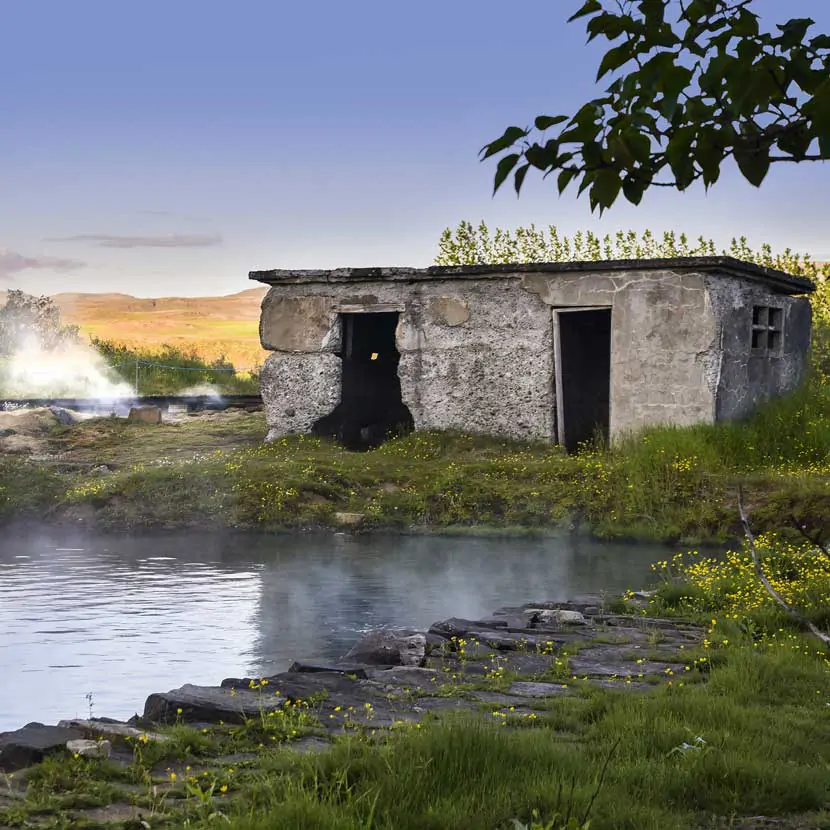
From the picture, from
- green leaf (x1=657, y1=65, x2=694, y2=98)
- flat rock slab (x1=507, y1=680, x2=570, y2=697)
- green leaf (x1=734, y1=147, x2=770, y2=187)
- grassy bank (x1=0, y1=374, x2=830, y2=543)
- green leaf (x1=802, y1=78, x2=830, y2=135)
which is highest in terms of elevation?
green leaf (x1=657, y1=65, x2=694, y2=98)

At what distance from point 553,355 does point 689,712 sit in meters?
12.3

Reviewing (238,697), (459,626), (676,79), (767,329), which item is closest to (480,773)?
(238,697)

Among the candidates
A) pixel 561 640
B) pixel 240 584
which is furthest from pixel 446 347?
pixel 561 640

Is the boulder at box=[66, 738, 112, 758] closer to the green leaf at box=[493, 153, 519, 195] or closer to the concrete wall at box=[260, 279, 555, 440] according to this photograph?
the green leaf at box=[493, 153, 519, 195]

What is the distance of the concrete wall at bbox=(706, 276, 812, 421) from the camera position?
17.0 meters

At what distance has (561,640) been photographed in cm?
802

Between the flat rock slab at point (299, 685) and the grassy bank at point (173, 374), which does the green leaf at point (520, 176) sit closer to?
the flat rock slab at point (299, 685)

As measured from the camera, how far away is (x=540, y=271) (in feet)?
59.1

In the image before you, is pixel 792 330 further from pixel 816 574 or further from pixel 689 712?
pixel 689 712

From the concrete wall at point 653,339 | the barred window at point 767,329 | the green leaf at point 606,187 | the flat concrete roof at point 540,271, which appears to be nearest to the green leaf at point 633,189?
the green leaf at point 606,187

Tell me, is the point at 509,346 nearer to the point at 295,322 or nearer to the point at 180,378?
the point at 295,322

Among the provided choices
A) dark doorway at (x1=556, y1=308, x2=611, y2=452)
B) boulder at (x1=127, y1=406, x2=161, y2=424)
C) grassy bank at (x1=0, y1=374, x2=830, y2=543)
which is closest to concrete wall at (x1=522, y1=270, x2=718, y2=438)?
grassy bank at (x1=0, y1=374, x2=830, y2=543)

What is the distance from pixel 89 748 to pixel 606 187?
314cm

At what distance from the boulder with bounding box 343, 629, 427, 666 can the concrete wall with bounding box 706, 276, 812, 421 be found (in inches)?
399
